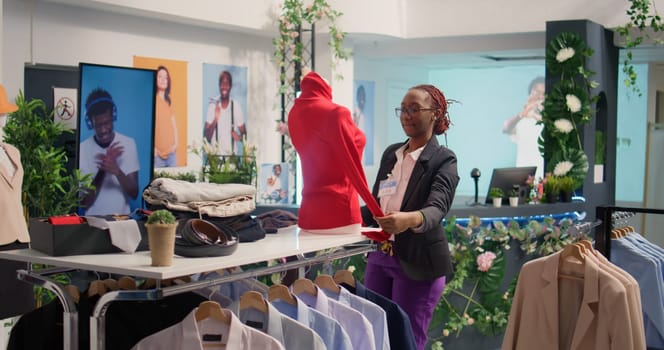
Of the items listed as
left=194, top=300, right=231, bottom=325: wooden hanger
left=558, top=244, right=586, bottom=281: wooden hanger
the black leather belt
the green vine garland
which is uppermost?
the green vine garland

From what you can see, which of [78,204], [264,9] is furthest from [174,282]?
[264,9]

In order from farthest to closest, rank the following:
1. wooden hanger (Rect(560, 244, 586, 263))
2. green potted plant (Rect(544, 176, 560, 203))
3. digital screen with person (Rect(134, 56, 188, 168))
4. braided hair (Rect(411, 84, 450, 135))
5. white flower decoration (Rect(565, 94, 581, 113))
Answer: white flower decoration (Rect(565, 94, 581, 113)) < digital screen with person (Rect(134, 56, 188, 168)) < green potted plant (Rect(544, 176, 560, 203)) < braided hair (Rect(411, 84, 450, 135)) < wooden hanger (Rect(560, 244, 586, 263))

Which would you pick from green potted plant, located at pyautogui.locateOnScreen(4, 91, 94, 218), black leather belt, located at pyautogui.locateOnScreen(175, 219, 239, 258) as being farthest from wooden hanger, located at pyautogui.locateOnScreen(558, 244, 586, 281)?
green potted plant, located at pyautogui.locateOnScreen(4, 91, 94, 218)

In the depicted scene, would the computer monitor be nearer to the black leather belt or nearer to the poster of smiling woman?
the poster of smiling woman

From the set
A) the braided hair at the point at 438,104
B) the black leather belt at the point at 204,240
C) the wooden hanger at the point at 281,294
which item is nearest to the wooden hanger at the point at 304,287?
the wooden hanger at the point at 281,294

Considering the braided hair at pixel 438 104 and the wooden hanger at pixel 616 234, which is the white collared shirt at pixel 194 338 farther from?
the wooden hanger at pixel 616 234

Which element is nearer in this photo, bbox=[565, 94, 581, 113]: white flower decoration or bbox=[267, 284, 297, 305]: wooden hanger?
bbox=[267, 284, 297, 305]: wooden hanger

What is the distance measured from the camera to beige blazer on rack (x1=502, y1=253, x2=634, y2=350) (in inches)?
123

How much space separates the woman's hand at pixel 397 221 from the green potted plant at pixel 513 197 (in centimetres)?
418

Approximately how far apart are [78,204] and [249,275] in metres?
3.33

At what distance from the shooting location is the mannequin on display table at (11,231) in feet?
16.3

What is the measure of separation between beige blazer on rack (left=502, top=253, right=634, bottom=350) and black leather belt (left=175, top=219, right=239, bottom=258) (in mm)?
1271

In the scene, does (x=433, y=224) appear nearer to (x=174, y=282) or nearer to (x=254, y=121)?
(x=174, y=282)

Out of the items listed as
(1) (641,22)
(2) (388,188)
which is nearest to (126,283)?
(2) (388,188)
